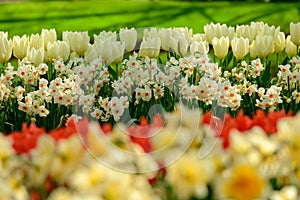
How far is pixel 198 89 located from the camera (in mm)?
3988

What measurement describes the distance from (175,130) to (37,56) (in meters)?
2.22

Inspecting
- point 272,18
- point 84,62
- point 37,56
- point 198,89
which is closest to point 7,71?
point 37,56

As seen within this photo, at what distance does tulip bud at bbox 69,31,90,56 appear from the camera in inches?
180

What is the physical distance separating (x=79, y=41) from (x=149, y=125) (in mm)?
1743

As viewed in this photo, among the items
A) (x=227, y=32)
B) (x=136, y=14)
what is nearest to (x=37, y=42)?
(x=227, y=32)

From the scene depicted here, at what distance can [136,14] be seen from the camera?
10711mm

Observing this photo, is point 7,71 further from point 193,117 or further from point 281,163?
point 281,163

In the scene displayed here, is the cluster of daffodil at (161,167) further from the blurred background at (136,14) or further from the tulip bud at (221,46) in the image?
the blurred background at (136,14)

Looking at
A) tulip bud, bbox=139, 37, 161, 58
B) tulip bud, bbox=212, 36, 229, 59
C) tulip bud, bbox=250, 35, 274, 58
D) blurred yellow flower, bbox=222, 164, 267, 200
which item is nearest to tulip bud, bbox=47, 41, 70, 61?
tulip bud, bbox=139, 37, 161, 58

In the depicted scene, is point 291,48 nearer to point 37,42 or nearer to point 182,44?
point 182,44

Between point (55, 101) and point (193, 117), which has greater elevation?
point (193, 117)

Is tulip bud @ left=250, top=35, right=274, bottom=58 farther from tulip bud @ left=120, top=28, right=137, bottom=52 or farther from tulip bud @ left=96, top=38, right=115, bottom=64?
tulip bud @ left=96, top=38, right=115, bottom=64

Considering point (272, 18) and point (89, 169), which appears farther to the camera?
point (272, 18)

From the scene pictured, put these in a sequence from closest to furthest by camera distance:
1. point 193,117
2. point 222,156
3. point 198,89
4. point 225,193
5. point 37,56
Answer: point 225,193 < point 222,156 < point 193,117 < point 198,89 < point 37,56
